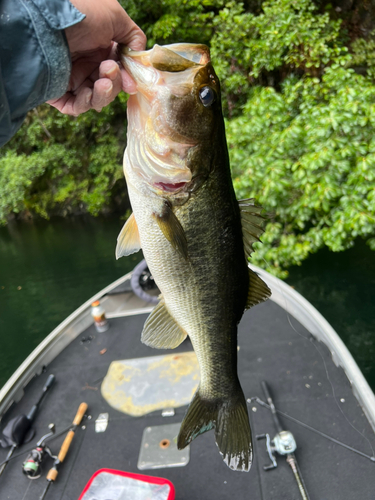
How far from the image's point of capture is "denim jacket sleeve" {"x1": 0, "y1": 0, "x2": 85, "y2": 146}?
3.17 ft

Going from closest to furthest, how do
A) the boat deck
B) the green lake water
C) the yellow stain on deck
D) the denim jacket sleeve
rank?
the denim jacket sleeve → the boat deck → the yellow stain on deck → the green lake water

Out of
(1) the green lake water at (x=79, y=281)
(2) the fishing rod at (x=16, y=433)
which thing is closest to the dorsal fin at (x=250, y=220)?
(2) the fishing rod at (x=16, y=433)

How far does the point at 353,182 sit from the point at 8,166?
11.6 meters

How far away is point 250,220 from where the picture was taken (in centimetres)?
141

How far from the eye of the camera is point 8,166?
38.4ft

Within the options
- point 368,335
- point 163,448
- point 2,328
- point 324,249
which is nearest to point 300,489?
point 163,448

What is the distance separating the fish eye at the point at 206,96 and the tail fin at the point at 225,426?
1.29 metres

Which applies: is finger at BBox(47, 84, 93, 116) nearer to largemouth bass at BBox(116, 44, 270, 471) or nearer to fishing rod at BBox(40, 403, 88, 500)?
largemouth bass at BBox(116, 44, 270, 471)

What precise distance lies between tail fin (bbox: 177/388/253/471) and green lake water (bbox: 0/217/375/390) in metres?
3.89

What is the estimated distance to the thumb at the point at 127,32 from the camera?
118 cm

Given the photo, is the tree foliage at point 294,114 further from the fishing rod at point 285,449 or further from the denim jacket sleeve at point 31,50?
the fishing rod at point 285,449

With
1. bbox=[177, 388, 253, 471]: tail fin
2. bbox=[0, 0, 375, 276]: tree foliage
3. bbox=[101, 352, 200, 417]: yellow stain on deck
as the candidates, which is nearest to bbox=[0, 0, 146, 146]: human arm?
bbox=[0, 0, 375, 276]: tree foliage

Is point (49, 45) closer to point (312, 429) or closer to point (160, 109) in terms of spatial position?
point (160, 109)

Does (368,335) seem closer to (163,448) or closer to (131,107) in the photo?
(163,448)
